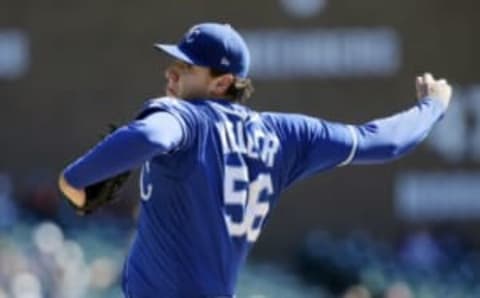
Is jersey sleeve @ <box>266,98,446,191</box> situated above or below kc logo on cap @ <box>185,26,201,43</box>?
below

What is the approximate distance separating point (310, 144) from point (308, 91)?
893cm

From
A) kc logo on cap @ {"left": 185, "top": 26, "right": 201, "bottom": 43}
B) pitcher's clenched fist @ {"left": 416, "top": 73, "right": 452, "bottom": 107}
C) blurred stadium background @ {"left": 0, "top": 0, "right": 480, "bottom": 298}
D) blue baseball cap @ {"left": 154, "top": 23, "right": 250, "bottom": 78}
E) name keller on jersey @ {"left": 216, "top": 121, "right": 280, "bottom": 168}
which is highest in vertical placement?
kc logo on cap @ {"left": 185, "top": 26, "right": 201, "bottom": 43}

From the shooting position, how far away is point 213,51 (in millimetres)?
3902

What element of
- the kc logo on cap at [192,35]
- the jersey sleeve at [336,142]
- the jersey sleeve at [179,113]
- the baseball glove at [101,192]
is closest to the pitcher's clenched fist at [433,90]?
the jersey sleeve at [336,142]

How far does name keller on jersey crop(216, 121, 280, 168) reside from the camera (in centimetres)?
385

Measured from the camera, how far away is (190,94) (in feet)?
12.8

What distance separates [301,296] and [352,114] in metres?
2.60

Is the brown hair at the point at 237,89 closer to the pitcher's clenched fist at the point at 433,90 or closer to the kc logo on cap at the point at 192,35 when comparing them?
the kc logo on cap at the point at 192,35

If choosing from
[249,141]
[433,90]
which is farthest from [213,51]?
[433,90]

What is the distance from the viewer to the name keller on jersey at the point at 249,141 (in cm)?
385

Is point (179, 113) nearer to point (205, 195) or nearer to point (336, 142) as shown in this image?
point (205, 195)

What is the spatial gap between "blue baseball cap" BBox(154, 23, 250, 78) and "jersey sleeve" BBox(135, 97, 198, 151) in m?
0.17

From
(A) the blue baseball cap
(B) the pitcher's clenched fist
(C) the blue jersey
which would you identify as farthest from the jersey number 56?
(B) the pitcher's clenched fist

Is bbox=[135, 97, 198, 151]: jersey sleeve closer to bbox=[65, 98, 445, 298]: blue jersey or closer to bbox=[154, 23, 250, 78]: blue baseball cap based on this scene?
bbox=[65, 98, 445, 298]: blue jersey
